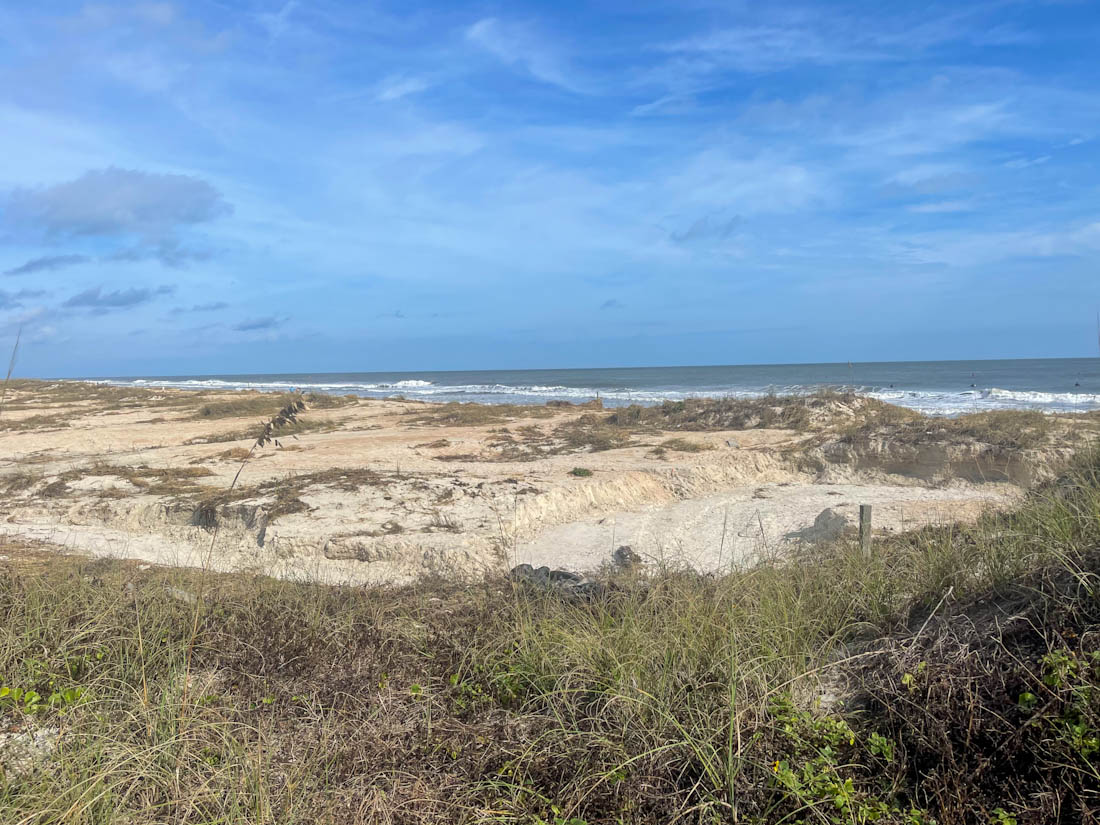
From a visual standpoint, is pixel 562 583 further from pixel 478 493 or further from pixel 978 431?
pixel 978 431

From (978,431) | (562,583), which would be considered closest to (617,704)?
(562,583)

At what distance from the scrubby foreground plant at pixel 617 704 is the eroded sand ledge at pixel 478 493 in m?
3.25

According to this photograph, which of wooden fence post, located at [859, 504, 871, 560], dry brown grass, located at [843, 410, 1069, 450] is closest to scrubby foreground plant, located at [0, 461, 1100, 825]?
wooden fence post, located at [859, 504, 871, 560]

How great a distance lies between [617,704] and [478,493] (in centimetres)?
1037

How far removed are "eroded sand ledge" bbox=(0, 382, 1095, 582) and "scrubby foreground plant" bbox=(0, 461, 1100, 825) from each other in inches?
128

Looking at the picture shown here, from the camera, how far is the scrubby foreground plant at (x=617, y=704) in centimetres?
286

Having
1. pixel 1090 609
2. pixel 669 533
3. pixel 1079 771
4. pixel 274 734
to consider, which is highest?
pixel 1090 609

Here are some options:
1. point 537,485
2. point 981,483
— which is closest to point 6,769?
point 537,485

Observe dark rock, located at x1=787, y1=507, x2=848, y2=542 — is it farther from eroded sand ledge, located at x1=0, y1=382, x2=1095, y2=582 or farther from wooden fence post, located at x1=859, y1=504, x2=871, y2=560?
wooden fence post, located at x1=859, y1=504, x2=871, y2=560

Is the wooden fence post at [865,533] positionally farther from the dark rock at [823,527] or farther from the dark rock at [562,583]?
the dark rock at [823,527]

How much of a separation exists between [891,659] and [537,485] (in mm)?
10941

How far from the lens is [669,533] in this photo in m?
12.5

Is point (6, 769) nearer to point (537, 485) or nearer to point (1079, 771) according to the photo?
point (1079, 771)

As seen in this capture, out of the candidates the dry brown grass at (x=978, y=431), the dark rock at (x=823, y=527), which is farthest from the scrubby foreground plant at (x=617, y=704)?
the dry brown grass at (x=978, y=431)
